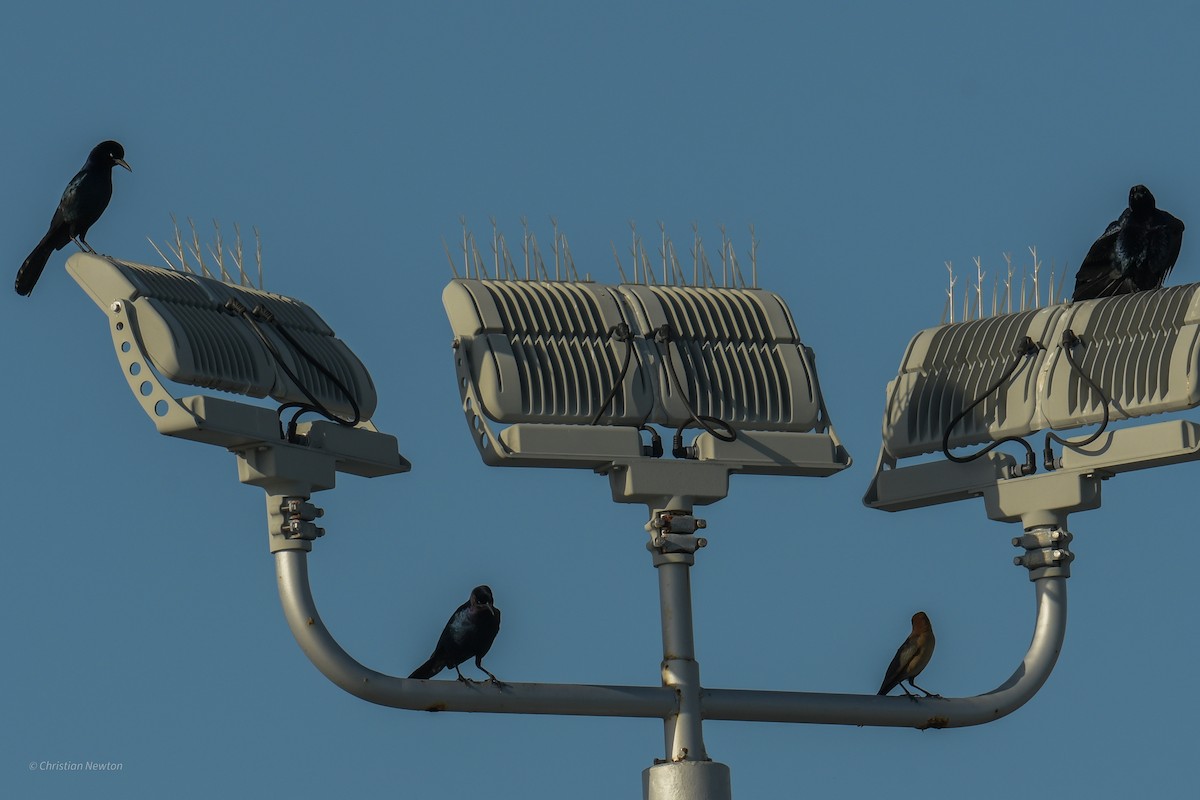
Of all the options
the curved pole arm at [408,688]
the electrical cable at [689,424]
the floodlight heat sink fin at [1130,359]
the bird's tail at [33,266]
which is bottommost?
the curved pole arm at [408,688]

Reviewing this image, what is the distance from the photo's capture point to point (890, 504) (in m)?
Result: 24.9

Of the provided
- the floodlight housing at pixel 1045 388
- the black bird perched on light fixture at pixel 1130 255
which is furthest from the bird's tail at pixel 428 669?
the black bird perched on light fixture at pixel 1130 255

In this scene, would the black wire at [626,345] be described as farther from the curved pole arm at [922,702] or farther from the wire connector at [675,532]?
the curved pole arm at [922,702]

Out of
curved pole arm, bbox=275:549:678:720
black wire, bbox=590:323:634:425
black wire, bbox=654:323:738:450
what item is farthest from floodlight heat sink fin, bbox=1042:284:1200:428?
curved pole arm, bbox=275:549:678:720

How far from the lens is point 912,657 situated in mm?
24609

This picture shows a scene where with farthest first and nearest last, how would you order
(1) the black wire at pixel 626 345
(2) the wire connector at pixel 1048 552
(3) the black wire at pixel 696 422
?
(2) the wire connector at pixel 1048 552 < (3) the black wire at pixel 696 422 < (1) the black wire at pixel 626 345

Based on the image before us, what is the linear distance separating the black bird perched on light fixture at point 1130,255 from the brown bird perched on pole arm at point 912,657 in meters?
3.41

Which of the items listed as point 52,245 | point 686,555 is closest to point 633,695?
point 686,555

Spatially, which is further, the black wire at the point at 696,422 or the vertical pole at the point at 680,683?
the black wire at the point at 696,422

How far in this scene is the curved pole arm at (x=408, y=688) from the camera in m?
20.8

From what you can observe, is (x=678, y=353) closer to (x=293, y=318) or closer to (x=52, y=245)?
(x=293, y=318)

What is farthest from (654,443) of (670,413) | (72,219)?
(72,219)

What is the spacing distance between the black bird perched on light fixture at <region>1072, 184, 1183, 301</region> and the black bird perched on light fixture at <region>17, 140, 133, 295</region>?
7832mm

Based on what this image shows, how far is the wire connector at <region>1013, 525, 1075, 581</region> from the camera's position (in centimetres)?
2420
